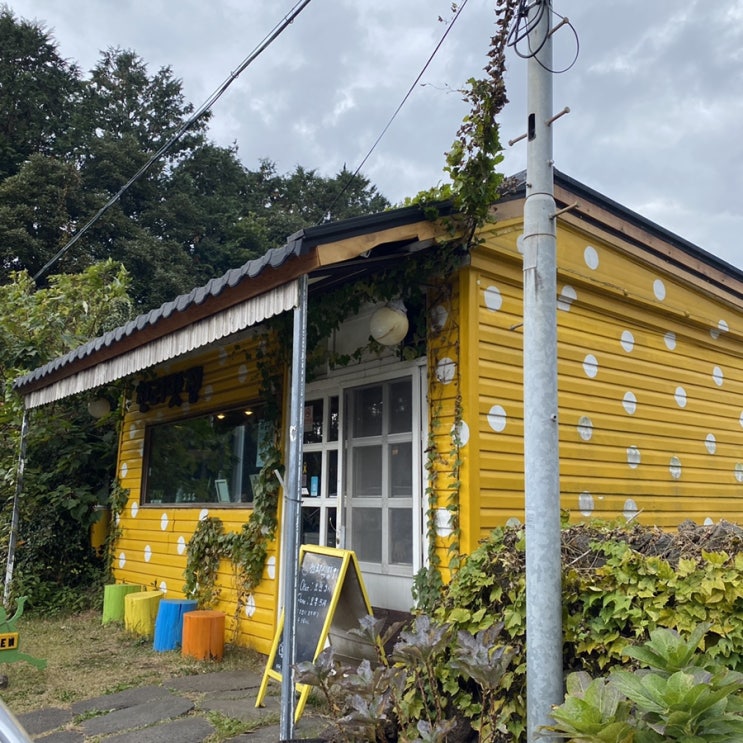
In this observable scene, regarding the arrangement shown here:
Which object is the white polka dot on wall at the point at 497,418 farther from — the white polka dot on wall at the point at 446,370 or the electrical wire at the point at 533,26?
the electrical wire at the point at 533,26

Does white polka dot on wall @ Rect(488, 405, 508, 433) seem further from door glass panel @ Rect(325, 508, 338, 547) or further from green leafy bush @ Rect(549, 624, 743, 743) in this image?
green leafy bush @ Rect(549, 624, 743, 743)

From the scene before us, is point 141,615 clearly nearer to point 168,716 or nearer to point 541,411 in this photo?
point 168,716

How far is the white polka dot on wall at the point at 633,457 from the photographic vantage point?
548cm

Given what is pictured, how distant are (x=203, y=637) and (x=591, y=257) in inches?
179

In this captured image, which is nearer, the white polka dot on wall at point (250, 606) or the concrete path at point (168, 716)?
the concrete path at point (168, 716)

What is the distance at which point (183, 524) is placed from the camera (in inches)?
281

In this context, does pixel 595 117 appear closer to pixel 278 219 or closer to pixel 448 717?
pixel 448 717

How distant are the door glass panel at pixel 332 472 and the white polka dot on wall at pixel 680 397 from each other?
10.7ft

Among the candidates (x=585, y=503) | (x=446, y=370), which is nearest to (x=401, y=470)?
(x=446, y=370)

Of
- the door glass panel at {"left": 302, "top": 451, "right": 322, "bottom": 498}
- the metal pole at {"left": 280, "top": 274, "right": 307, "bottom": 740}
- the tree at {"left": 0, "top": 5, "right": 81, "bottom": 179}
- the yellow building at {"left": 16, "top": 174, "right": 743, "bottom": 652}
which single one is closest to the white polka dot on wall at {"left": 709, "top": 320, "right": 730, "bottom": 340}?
the yellow building at {"left": 16, "top": 174, "right": 743, "bottom": 652}

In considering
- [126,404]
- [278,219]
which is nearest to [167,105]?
[278,219]

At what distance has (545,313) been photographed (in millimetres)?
2723

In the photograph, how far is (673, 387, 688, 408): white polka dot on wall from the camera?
621cm

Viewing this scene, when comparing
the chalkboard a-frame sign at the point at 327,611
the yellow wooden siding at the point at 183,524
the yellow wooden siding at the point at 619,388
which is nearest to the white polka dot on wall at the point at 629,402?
the yellow wooden siding at the point at 619,388
